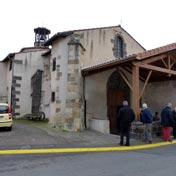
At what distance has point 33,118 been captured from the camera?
72.8 ft

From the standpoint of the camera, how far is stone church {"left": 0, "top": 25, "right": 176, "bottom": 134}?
15438mm

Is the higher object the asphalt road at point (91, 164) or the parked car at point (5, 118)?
the parked car at point (5, 118)

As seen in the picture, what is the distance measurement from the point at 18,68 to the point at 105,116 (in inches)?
352

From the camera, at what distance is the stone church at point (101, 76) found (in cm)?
1544

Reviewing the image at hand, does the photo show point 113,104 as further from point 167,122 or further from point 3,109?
point 3,109

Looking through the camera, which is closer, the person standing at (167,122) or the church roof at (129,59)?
the person standing at (167,122)

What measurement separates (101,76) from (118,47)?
9.94ft

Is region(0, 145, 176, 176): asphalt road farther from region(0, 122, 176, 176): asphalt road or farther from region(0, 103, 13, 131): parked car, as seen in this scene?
region(0, 103, 13, 131): parked car

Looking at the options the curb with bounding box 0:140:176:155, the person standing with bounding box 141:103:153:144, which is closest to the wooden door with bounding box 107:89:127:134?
the person standing with bounding box 141:103:153:144

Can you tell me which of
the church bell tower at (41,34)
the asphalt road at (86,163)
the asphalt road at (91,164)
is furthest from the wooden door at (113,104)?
the church bell tower at (41,34)

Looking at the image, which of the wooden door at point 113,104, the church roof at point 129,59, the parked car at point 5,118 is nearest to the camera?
the church roof at point 129,59

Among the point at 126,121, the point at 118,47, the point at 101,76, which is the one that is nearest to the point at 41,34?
the point at 118,47

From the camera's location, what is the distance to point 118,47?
65.2 feet

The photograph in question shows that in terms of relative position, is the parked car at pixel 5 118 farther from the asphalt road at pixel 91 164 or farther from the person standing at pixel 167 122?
the person standing at pixel 167 122
